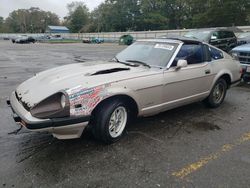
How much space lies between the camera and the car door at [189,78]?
14.7ft

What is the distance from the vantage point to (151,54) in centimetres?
482

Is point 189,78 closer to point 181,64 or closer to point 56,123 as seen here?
point 181,64

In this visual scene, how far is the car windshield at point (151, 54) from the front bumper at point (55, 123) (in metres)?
1.78

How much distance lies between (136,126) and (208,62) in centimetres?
206

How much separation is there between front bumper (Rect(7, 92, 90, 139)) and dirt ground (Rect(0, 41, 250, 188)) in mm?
360

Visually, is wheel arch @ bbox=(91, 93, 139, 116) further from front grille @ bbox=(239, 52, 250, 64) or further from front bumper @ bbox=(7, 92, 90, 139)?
front grille @ bbox=(239, 52, 250, 64)

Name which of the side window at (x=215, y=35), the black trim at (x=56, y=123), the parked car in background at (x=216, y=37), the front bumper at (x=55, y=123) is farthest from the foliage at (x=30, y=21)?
the black trim at (x=56, y=123)

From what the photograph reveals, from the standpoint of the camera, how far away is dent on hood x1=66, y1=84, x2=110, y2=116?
3340 mm

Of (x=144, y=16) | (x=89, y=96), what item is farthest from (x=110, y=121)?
(x=144, y=16)

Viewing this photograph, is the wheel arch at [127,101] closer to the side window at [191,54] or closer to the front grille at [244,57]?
the side window at [191,54]

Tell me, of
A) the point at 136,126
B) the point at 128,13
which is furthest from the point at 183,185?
the point at 128,13

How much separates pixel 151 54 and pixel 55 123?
7.69 ft

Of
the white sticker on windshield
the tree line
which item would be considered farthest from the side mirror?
the tree line

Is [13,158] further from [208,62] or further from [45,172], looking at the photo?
[208,62]
